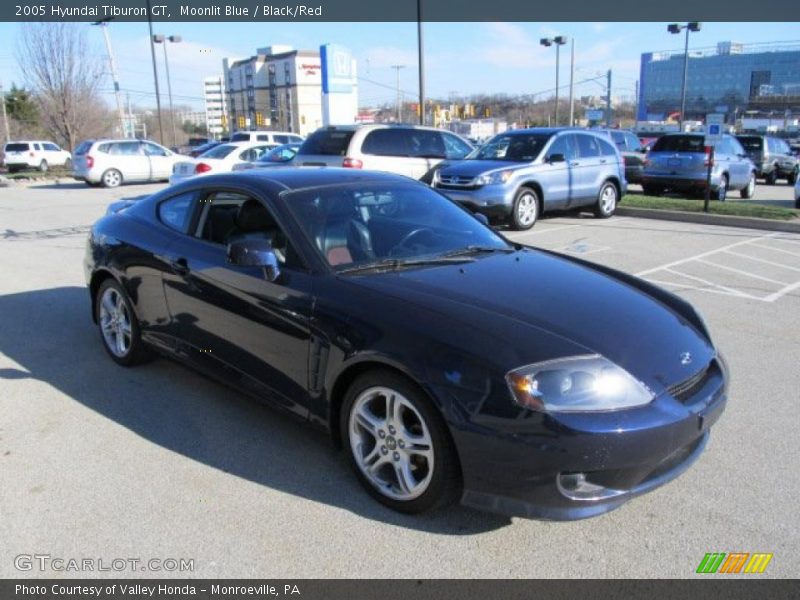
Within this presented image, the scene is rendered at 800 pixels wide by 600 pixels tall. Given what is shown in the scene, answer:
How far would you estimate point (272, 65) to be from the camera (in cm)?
10038

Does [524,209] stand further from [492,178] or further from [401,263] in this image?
[401,263]

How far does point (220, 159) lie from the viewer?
17.8 m

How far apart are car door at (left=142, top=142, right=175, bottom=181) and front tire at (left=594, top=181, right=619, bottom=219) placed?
1696 centimetres

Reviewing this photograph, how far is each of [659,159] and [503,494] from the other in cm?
1536

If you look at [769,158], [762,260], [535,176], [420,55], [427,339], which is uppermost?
[420,55]

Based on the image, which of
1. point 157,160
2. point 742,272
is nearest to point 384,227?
point 742,272

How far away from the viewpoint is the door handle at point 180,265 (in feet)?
13.7

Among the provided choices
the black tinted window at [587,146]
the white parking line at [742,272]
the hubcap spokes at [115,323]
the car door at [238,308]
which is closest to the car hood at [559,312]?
the car door at [238,308]

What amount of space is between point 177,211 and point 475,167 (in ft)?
25.2

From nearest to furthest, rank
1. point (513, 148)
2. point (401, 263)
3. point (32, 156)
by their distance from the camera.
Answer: point (401, 263) → point (513, 148) → point (32, 156)

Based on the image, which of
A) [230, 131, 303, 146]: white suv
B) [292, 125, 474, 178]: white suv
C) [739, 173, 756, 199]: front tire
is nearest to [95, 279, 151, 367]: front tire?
[292, 125, 474, 178]: white suv

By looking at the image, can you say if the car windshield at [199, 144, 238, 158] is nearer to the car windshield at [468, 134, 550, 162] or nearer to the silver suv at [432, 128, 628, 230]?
the silver suv at [432, 128, 628, 230]

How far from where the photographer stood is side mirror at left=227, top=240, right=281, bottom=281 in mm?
3457
